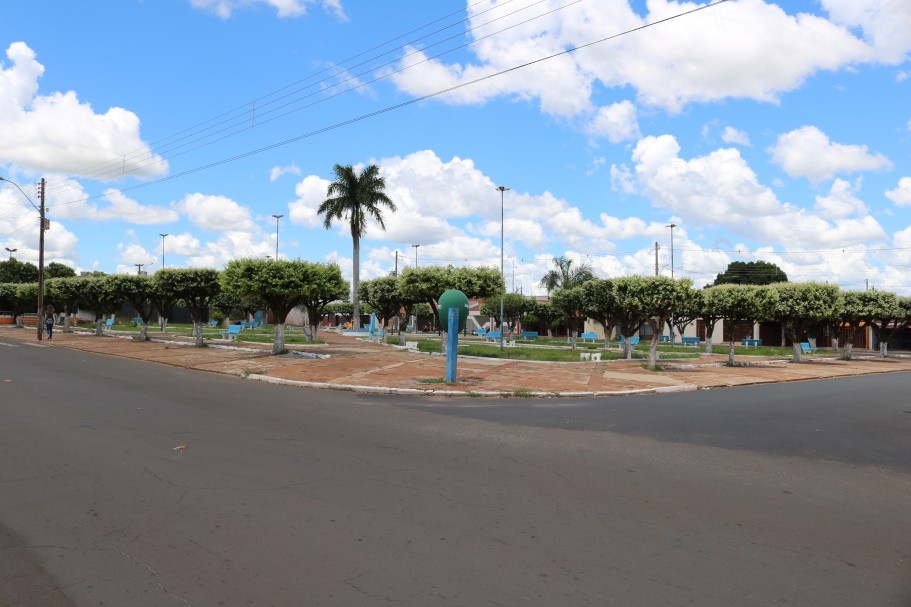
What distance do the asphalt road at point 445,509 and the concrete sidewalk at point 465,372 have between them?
584 centimetres

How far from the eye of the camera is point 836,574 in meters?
4.70

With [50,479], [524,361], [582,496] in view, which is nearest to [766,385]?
[524,361]

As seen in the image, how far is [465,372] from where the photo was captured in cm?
2197

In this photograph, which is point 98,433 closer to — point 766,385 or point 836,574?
point 836,574

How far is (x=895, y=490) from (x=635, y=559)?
4.39 metres

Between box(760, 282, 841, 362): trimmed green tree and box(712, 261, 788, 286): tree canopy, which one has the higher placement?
box(712, 261, 788, 286): tree canopy

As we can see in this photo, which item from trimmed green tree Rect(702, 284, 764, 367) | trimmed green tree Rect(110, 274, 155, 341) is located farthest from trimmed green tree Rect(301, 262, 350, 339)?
trimmed green tree Rect(702, 284, 764, 367)

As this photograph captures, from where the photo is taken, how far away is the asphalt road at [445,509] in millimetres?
4348

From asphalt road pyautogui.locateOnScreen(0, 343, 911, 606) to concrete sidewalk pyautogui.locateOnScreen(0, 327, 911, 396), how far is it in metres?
5.84

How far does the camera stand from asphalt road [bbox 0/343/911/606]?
4348 mm

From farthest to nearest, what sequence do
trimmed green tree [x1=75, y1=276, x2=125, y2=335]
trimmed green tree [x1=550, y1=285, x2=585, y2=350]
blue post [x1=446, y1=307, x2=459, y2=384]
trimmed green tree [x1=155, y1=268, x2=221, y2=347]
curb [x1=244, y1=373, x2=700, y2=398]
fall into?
trimmed green tree [x1=550, y1=285, x2=585, y2=350]
trimmed green tree [x1=75, y1=276, x2=125, y2=335]
trimmed green tree [x1=155, y1=268, x2=221, y2=347]
blue post [x1=446, y1=307, x2=459, y2=384]
curb [x1=244, y1=373, x2=700, y2=398]

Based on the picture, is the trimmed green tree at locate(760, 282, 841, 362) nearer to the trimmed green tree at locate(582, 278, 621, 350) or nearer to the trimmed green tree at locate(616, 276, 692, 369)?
the trimmed green tree at locate(582, 278, 621, 350)

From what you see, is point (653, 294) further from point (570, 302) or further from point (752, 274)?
point (752, 274)

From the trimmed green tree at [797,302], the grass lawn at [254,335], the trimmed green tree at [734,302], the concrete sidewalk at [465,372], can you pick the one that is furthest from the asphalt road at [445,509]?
the grass lawn at [254,335]
